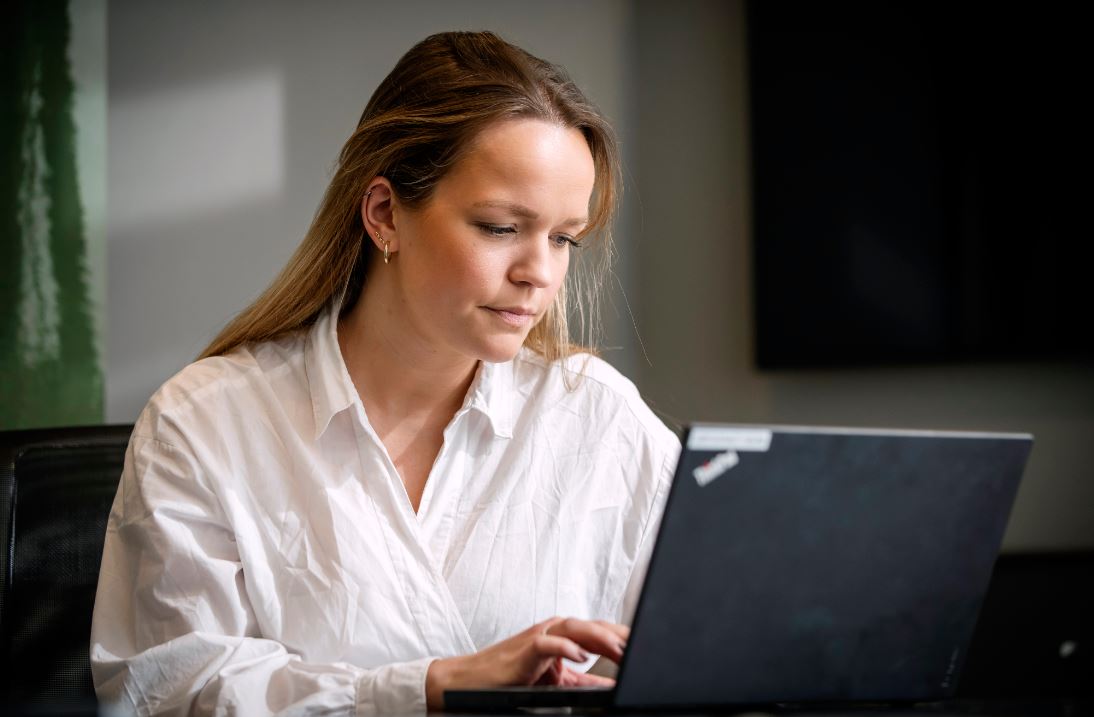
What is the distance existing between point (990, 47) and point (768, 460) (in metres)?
1.82

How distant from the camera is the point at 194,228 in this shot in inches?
103

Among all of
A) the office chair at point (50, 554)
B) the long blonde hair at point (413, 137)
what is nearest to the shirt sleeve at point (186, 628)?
the office chair at point (50, 554)

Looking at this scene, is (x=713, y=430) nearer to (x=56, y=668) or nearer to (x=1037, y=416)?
(x=56, y=668)

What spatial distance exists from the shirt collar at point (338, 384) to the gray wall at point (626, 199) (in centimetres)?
108

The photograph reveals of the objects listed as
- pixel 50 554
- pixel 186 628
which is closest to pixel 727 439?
pixel 186 628

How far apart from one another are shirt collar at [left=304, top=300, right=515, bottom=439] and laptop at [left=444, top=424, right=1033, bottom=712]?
0.52 meters

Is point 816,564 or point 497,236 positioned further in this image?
point 497,236

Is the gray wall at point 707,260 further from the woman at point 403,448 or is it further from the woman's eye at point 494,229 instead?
the woman's eye at point 494,229

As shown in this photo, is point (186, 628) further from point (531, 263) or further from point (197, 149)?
point (197, 149)

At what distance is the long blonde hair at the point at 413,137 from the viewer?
1.37 metres

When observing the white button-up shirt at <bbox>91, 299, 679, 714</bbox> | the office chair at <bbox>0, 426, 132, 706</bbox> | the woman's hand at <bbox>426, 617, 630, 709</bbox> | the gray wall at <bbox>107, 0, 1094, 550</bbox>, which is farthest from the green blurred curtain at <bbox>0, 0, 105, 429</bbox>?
the woman's hand at <bbox>426, 617, 630, 709</bbox>

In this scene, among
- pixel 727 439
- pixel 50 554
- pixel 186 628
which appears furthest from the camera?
pixel 50 554

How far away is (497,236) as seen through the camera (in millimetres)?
1319

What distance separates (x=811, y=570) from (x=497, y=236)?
2.00ft
